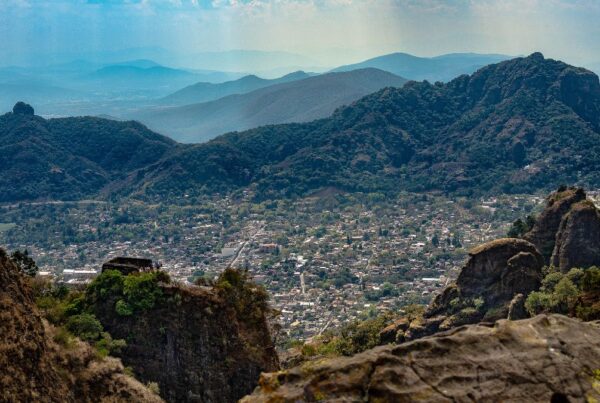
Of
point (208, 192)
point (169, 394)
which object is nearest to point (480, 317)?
→ point (169, 394)

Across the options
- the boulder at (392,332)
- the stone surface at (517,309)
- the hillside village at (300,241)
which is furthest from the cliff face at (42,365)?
the hillside village at (300,241)

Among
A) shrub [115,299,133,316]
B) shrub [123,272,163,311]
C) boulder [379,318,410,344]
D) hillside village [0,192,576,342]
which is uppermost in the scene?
shrub [123,272,163,311]

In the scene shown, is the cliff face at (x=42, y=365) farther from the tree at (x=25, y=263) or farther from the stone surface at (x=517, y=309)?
the stone surface at (x=517, y=309)

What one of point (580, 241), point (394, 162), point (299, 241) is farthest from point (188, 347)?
point (394, 162)

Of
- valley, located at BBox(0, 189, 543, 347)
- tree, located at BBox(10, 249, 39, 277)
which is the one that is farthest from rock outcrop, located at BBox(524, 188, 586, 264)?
tree, located at BBox(10, 249, 39, 277)

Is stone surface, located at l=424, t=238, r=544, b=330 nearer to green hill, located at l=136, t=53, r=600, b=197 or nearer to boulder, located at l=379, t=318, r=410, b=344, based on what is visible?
boulder, located at l=379, t=318, r=410, b=344
